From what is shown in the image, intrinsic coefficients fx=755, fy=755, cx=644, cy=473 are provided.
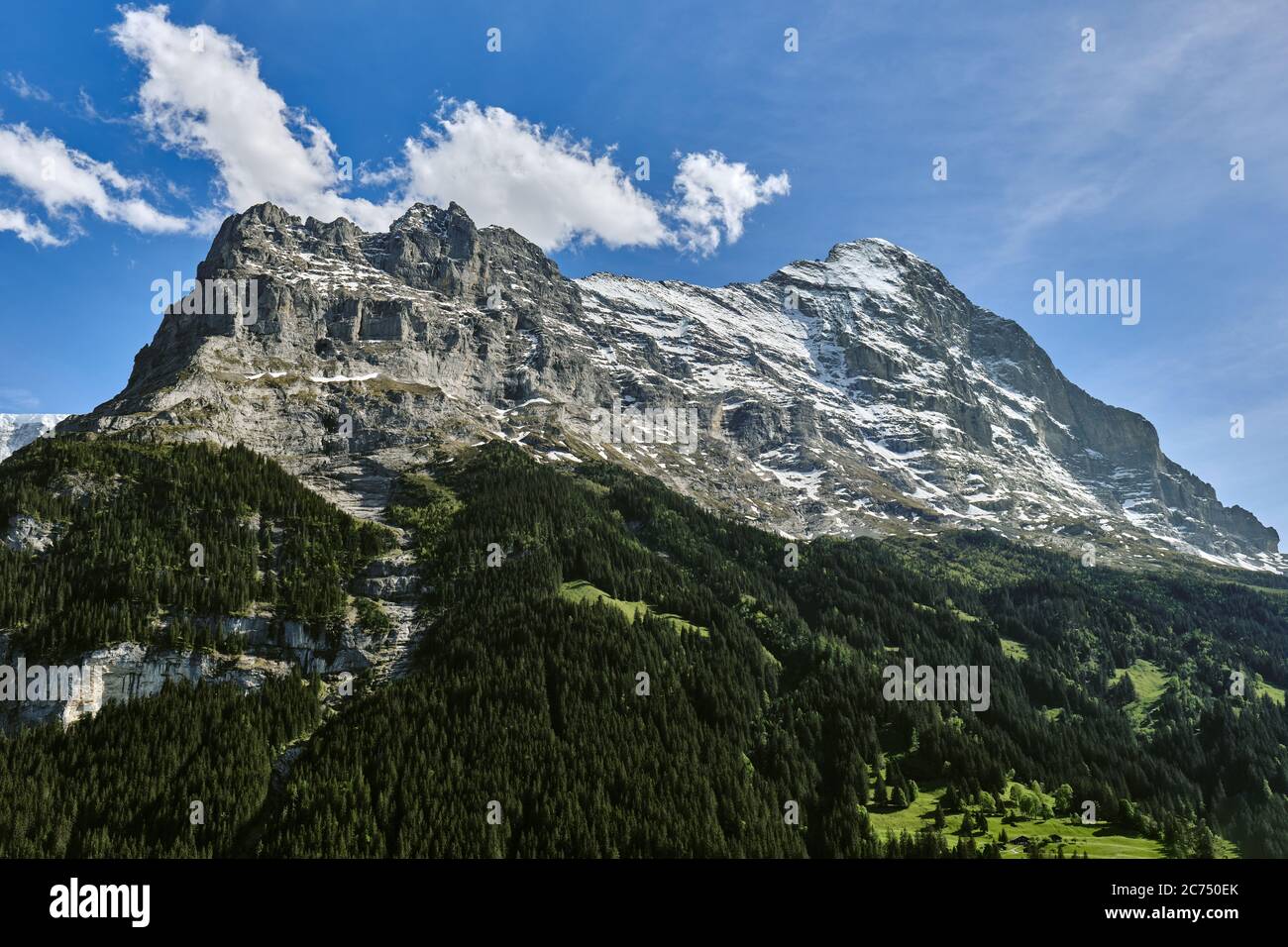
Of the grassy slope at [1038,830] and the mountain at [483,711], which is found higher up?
the mountain at [483,711]

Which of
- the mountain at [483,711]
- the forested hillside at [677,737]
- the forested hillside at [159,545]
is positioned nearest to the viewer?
the mountain at [483,711]

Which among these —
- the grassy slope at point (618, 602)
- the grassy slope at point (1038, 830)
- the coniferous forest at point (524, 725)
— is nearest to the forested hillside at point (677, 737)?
the coniferous forest at point (524, 725)

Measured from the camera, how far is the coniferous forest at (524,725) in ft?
350

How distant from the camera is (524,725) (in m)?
124

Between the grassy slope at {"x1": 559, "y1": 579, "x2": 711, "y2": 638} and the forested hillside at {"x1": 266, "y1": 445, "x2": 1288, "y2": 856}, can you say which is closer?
the forested hillside at {"x1": 266, "y1": 445, "x2": 1288, "y2": 856}

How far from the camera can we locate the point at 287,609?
153250mm

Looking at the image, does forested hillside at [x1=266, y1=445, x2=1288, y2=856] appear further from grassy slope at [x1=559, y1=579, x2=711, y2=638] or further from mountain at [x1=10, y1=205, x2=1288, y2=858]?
grassy slope at [x1=559, y1=579, x2=711, y2=638]

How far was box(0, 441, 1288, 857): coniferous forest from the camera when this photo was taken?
10656 centimetres

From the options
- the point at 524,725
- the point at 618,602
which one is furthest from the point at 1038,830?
the point at 618,602

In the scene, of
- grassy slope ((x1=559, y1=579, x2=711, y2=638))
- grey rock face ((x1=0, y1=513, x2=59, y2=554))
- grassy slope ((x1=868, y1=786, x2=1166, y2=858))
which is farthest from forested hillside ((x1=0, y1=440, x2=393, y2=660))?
grassy slope ((x1=868, y1=786, x2=1166, y2=858))

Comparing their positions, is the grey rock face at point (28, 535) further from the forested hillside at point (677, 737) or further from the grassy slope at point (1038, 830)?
the grassy slope at point (1038, 830)

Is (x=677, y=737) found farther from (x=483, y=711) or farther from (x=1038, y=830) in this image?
(x=1038, y=830)

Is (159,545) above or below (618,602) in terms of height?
above
